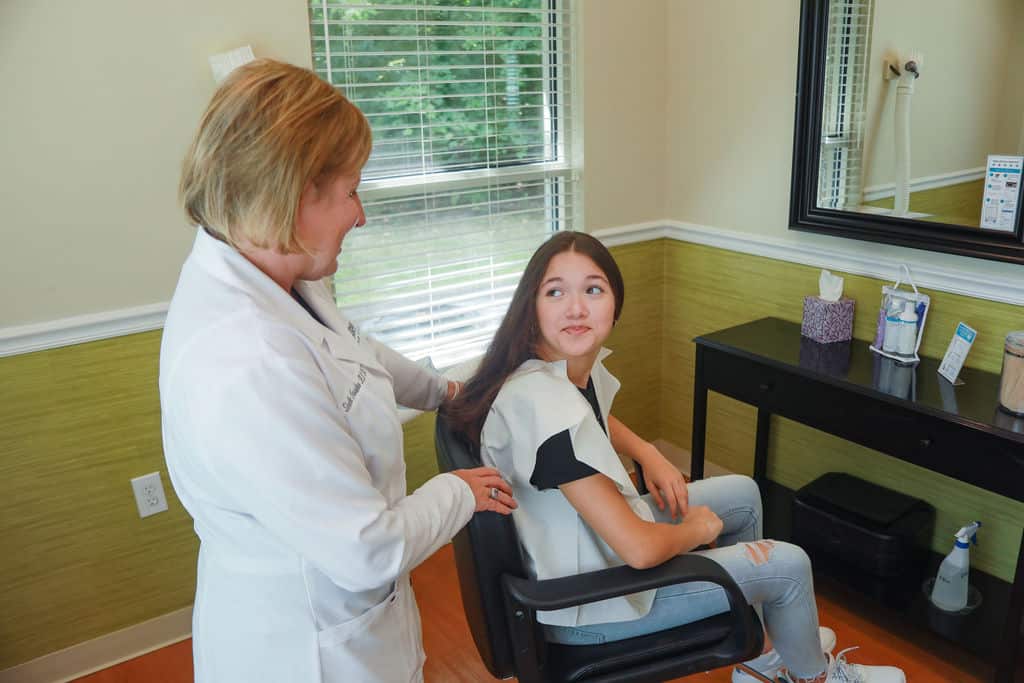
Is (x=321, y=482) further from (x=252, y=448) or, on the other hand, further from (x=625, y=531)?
(x=625, y=531)

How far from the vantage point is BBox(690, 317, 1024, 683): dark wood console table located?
1738mm

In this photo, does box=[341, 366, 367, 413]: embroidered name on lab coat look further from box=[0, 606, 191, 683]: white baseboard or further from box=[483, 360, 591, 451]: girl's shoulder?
box=[0, 606, 191, 683]: white baseboard

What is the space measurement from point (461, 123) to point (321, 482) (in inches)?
65.7

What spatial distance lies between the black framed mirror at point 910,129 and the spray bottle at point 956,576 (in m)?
0.69

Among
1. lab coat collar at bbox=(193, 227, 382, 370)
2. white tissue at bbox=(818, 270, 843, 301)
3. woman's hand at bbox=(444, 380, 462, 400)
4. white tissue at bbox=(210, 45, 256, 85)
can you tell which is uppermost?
white tissue at bbox=(210, 45, 256, 85)

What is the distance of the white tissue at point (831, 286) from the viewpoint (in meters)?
2.28

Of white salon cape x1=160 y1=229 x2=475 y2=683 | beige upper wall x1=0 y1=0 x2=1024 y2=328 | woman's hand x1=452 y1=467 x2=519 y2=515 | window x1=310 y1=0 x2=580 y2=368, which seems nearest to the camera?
white salon cape x1=160 y1=229 x2=475 y2=683

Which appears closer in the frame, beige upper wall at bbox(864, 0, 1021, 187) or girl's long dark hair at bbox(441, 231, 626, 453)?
girl's long dark hair at bbox(441, 231, 626, 453)

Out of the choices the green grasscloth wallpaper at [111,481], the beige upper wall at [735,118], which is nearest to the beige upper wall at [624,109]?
the beige upper wall at [735,118]

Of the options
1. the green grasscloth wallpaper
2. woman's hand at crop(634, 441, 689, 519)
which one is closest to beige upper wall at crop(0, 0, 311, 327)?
the green grasscloth wallpaper

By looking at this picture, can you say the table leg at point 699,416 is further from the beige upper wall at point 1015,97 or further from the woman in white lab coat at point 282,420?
the woman in white lab coat at point 282,420

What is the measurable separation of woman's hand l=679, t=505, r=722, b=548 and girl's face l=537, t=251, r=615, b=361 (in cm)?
36

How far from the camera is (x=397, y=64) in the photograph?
88.4 inches

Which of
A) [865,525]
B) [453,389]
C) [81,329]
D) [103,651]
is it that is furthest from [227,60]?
[865,525]
